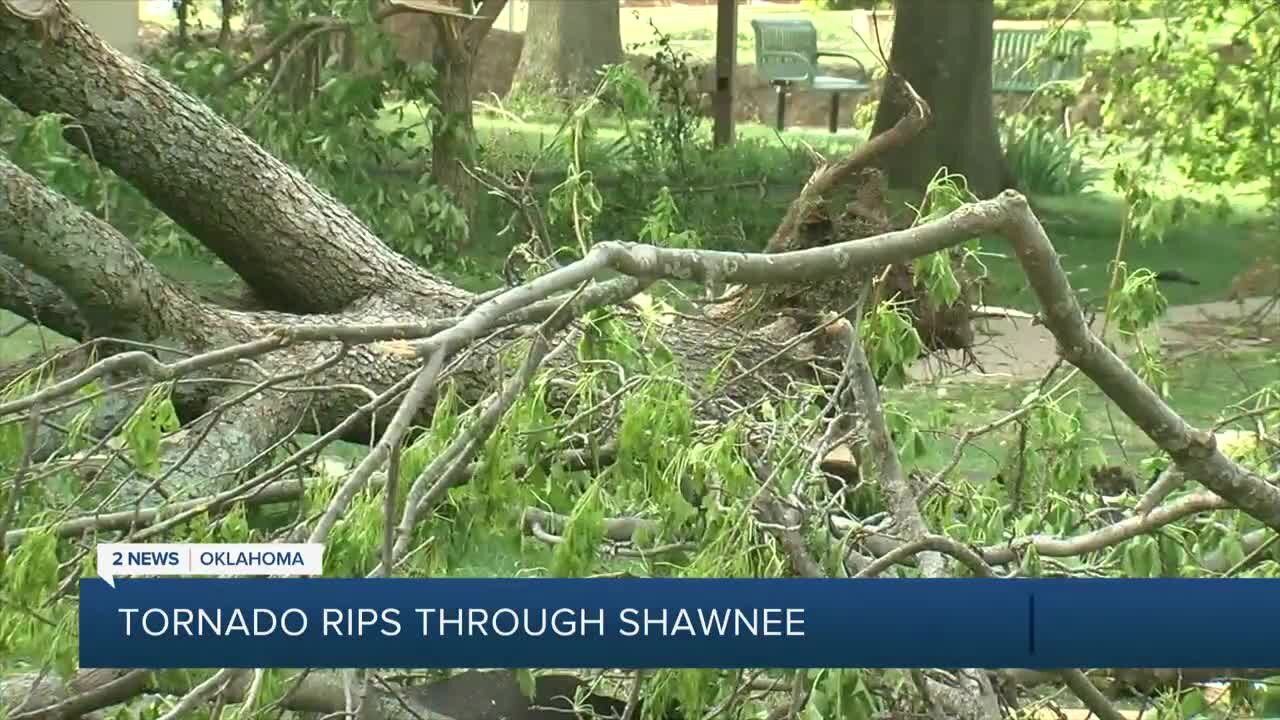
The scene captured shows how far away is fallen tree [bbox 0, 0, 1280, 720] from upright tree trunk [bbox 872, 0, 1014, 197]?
8.40 meters

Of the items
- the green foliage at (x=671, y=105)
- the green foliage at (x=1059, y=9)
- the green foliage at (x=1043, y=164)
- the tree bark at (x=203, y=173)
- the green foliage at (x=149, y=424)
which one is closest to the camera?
the green foliage at (x=149, y=424)

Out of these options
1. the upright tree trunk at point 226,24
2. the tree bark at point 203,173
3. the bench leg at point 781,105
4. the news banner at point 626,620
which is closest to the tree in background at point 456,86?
the upright tree trunk at point 226,24

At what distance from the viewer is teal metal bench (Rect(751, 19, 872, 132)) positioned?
65.8 ft

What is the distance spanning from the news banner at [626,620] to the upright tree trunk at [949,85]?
1033 cm

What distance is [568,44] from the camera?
19.8 metres

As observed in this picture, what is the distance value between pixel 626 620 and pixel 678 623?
11cm

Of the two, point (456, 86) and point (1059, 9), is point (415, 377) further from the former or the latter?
point (1059, 9)

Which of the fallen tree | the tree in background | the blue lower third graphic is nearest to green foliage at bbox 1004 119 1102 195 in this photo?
the tree in background

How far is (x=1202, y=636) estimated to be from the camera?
3.17 metres

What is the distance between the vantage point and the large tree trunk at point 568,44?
1909 cm

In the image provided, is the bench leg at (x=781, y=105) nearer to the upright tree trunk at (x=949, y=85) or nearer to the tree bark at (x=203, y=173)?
the upright tree trunk at (x=949, y=85)

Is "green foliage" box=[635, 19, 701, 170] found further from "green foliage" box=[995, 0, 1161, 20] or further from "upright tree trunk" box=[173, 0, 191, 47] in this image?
"upright tree trunk" box=[173, 0, 191, 47]

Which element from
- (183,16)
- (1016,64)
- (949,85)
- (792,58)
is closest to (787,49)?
(792,58)

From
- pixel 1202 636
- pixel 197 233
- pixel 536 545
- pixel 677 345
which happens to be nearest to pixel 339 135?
pixel 197 233
